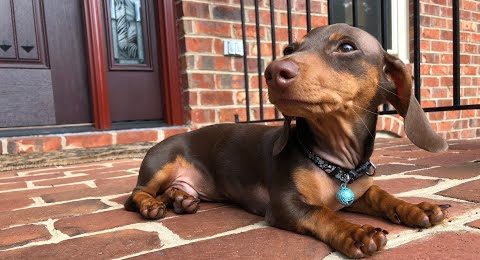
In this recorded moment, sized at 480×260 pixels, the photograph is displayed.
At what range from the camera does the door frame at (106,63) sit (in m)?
3.63

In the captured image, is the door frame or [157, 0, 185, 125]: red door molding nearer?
the door frame

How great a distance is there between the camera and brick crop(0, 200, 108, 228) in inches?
64.6

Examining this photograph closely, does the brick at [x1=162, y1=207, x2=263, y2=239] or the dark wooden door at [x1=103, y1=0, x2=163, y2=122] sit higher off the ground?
the dark wooden door at [x1=103, y1=0, x2=163, y2=122]

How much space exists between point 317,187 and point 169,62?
8.92 ft

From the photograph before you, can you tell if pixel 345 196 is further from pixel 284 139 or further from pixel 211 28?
pixel 211 28

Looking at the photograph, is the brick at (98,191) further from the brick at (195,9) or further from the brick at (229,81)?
the brick at (195,9)

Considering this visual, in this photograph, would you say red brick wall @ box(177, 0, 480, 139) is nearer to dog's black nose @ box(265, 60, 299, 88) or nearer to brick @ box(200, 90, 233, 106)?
brick @ box(200, 90, 233, 106)

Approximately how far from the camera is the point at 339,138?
1.49 m

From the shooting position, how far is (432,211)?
1.28 m

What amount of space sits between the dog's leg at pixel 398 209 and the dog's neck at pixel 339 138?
5.0 inches

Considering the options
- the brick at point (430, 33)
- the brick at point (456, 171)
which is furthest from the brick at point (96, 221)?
the brick at point (430, 33)

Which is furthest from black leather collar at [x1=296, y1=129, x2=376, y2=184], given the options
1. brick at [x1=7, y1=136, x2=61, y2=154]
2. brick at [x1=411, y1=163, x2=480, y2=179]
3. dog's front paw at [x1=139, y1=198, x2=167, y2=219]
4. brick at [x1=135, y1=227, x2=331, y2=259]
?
brick at [x1=7, y1=136, x2=61, y2=154]

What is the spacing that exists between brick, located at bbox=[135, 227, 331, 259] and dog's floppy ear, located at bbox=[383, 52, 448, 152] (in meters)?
0.50

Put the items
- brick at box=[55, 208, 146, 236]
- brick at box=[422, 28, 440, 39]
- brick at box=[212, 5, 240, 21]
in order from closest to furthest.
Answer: brick at box=[55, 208, 146, 236] < brick at box=[212, 5, 240, 21] < brick at box=[422, 28, 440, 39]
